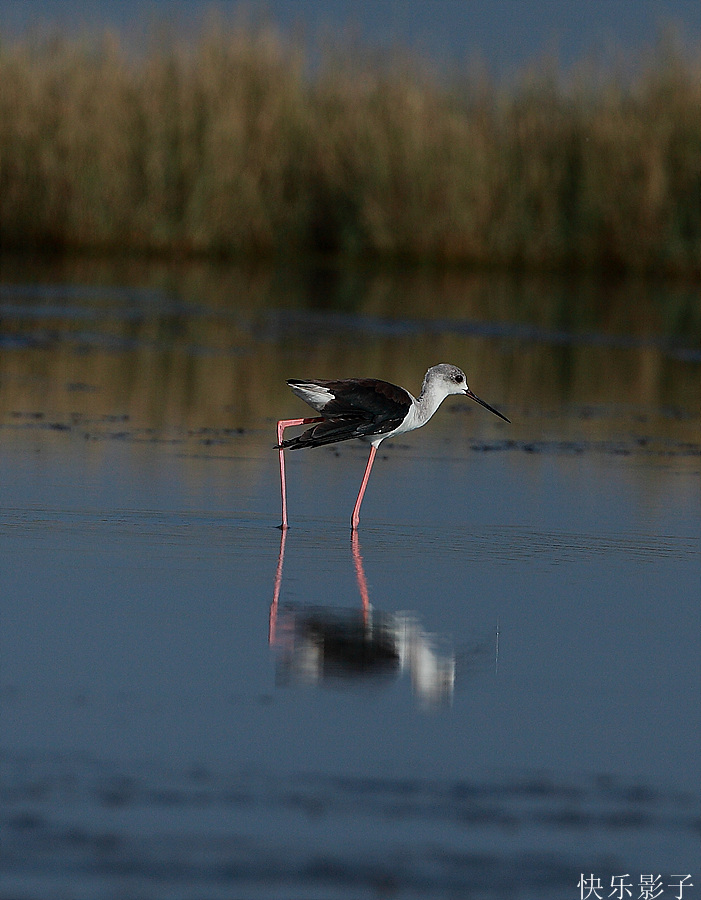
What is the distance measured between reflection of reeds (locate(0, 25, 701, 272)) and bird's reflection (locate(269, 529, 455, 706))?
20.3 m

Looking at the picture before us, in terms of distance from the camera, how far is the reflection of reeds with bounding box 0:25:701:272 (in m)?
25.7

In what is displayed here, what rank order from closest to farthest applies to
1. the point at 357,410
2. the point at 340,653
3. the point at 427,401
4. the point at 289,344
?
the point at 340,653
the point at 357,410
the point at 427,401
the point at 289,344

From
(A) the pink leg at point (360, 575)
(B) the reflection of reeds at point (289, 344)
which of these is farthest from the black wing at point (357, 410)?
(B) the reflection of reeds at point (289, 344)

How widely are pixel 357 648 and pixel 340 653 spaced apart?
81mm

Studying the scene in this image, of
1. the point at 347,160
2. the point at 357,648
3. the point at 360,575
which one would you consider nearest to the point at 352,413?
the point at 360,575

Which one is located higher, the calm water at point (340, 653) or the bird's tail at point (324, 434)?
the bird's tail at point (324, 434)

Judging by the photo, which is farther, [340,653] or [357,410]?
[357,410]

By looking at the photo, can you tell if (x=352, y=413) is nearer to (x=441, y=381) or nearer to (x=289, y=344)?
(x=441, y=381)

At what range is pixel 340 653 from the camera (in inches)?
204

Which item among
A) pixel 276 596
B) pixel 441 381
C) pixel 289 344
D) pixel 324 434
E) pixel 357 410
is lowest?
pixel 276 596

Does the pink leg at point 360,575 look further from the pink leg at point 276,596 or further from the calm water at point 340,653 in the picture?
the pink leg at point 276,596

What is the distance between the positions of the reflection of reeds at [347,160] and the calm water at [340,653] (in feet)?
46.7

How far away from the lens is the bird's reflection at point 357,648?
4.94m

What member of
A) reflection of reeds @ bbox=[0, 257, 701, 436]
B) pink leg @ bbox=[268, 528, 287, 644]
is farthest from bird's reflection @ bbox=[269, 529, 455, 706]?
reflection of reeds @ bbox=[0, 257, 701, 436]
